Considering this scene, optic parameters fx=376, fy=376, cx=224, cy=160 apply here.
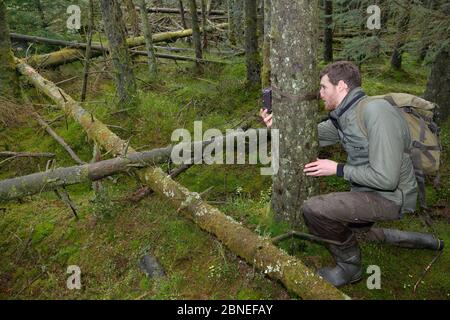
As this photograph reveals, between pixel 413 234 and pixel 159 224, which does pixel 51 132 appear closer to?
pixel 159 224

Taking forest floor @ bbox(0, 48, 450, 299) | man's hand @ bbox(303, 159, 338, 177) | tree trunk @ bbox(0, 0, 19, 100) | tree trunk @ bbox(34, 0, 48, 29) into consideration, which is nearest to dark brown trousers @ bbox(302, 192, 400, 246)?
man's hand @ bbox(303, 159, 338, 177)

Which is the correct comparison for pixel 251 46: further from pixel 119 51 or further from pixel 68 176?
pixel 68 176

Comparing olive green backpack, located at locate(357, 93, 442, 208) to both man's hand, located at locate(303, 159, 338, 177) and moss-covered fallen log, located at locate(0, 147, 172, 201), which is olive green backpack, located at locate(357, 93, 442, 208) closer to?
A: man's hand, located at locate(303, 159, 338, 177)

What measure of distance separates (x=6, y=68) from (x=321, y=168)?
952 centimetres

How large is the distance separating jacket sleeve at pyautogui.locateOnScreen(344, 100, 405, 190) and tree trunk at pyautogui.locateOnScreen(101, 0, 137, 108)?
6874mm

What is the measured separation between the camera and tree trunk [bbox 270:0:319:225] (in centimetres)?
386

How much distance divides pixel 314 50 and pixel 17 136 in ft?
27.2

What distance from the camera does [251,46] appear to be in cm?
1047

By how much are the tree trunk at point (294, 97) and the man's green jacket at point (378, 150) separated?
382 millimetres

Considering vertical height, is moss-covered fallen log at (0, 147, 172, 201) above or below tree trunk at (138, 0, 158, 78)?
below

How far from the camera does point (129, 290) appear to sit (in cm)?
441

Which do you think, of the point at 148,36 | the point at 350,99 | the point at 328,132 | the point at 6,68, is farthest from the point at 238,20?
the point at 350,99

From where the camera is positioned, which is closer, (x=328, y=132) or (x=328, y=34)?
(x=328, y=132)

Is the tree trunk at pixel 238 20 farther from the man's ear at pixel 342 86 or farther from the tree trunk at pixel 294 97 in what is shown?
the man's ear at pixel 342 86
